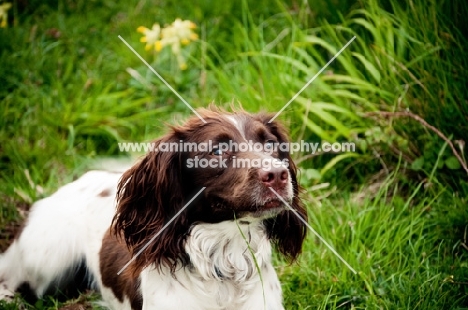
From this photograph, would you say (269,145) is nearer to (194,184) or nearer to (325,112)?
(194,184)

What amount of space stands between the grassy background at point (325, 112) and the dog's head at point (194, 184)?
81cm

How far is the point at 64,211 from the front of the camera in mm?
3891

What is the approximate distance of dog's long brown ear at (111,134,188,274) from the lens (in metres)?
3.15

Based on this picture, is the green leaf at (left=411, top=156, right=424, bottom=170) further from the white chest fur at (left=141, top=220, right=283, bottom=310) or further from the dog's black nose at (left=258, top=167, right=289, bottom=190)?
the dog's black nose at (left=258, top=167, right=289, bottom=190)

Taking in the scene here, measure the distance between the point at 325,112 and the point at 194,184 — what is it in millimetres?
1790

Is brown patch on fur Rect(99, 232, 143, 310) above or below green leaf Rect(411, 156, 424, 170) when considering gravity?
below

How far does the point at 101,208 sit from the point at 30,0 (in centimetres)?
325

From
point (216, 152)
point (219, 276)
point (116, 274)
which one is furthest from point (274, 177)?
point (116, 274)

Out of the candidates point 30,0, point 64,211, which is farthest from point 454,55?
point 30,0

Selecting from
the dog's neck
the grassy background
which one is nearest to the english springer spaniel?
the dog's neck

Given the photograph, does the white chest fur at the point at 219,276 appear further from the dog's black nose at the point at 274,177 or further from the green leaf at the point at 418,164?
the green leaf at the point at 418,164

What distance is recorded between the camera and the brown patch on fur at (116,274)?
336 cm

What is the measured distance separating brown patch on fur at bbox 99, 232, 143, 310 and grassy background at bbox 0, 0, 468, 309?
0.52 metres

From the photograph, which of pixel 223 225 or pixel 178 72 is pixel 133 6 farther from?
pixel 223 225
